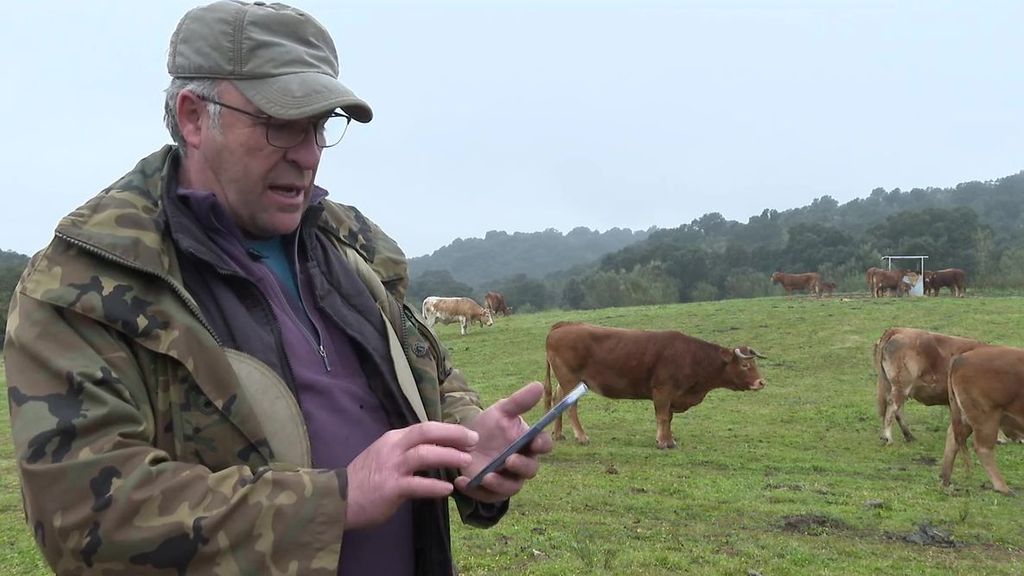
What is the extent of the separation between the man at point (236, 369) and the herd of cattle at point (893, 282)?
119ft

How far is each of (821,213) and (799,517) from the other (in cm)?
12438

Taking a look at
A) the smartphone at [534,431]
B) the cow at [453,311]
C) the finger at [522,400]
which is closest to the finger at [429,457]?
the smartphone at [534,431]

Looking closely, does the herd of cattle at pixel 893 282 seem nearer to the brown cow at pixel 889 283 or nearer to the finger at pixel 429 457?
the brown cow at pixel 889 283

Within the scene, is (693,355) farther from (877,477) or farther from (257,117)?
(257,117)

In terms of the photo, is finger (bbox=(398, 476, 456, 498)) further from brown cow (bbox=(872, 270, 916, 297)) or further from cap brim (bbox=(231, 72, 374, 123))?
brown cow (bbox=(872, 270, 916, 297))

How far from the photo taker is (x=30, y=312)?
4.82ft

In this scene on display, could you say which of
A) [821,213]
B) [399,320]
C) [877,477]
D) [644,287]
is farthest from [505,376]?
[821,213]

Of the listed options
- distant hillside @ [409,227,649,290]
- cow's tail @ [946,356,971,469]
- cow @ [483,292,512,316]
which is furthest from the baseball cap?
distant hillside @ [409,227,649,290]

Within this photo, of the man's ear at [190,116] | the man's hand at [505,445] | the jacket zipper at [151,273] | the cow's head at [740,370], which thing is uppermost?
the man's ear at [190,116]

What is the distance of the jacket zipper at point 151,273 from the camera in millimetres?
1543

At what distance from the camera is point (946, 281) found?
121 feet

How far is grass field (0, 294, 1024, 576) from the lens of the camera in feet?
22.5

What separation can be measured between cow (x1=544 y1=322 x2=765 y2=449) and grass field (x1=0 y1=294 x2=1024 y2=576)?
0.76 m

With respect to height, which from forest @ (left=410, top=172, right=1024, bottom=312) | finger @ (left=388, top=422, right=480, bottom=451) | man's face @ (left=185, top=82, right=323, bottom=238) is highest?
man's face @ (left=185, top=82, right=323, bottom=238)
